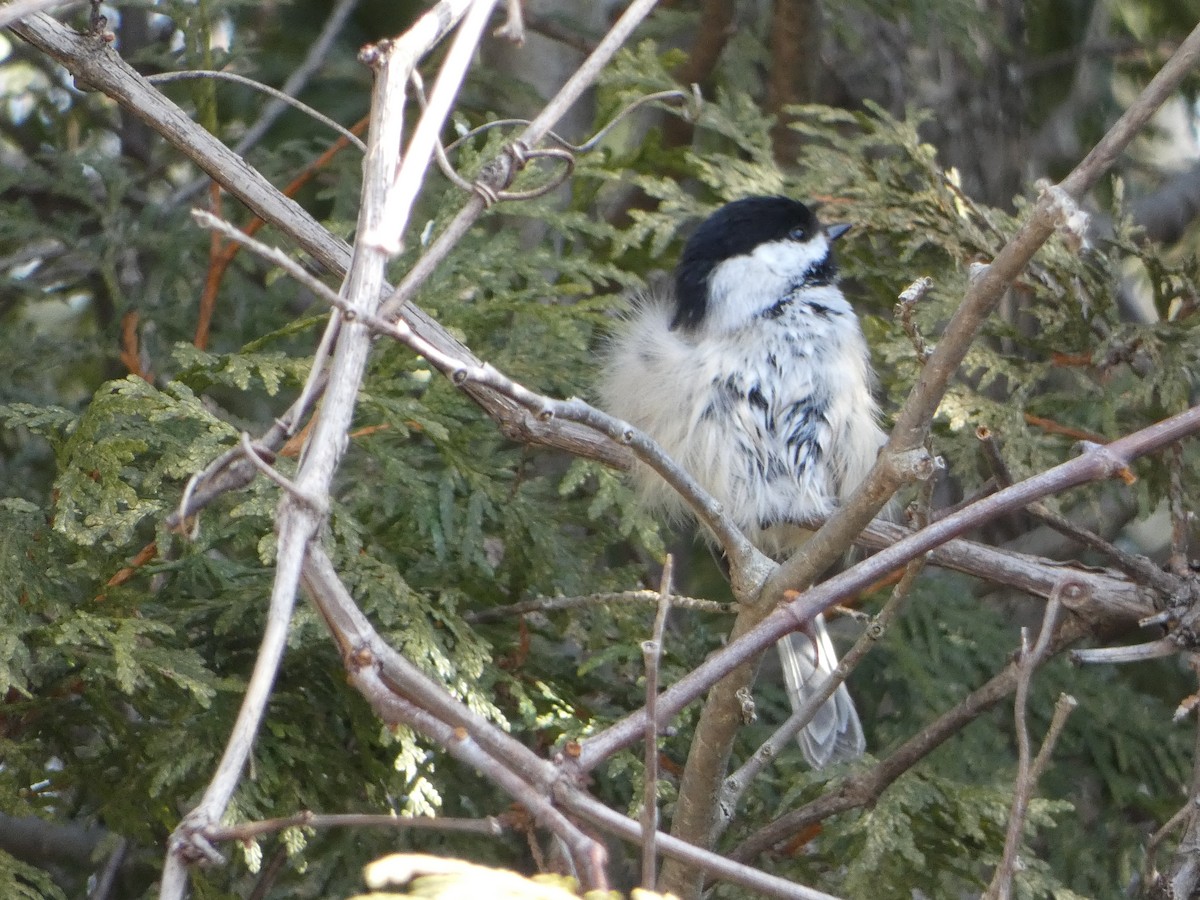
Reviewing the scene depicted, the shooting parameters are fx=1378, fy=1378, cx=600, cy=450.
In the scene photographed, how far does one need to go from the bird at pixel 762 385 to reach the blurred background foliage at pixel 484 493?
0.37 feet

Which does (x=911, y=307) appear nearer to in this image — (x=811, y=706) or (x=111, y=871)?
(x=811, y=706)

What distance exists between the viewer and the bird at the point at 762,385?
3141 mm

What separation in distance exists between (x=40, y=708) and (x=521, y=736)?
3.22 feet

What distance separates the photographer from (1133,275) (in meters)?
4.88

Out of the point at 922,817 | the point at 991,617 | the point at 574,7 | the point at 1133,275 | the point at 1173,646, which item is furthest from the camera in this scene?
the point at 1133,275

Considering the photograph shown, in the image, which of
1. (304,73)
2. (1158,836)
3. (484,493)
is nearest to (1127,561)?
(1158,836)

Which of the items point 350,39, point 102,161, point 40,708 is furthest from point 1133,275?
point 40,708

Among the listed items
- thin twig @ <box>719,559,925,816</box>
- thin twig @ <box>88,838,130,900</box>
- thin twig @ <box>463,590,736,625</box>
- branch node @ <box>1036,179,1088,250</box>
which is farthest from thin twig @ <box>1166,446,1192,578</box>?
thin twig @ <box>88,838,130,900</box>

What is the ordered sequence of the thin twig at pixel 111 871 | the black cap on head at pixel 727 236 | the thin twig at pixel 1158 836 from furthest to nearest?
the black cap on head at pixel 727 236 < the thin twig at pixel 111 871 < the thin twig at pixel 1158 836

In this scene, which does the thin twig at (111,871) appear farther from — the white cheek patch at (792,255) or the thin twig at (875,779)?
the white cheek patch at (792,255)

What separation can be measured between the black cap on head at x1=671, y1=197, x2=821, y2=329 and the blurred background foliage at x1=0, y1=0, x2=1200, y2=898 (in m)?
0.10

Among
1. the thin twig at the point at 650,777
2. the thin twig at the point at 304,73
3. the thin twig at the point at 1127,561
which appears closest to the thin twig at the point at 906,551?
the thin twig at the point at 650,777

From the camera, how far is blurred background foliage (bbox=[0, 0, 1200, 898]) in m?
2.27

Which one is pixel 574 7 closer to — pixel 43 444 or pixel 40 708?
pixel 43 444
